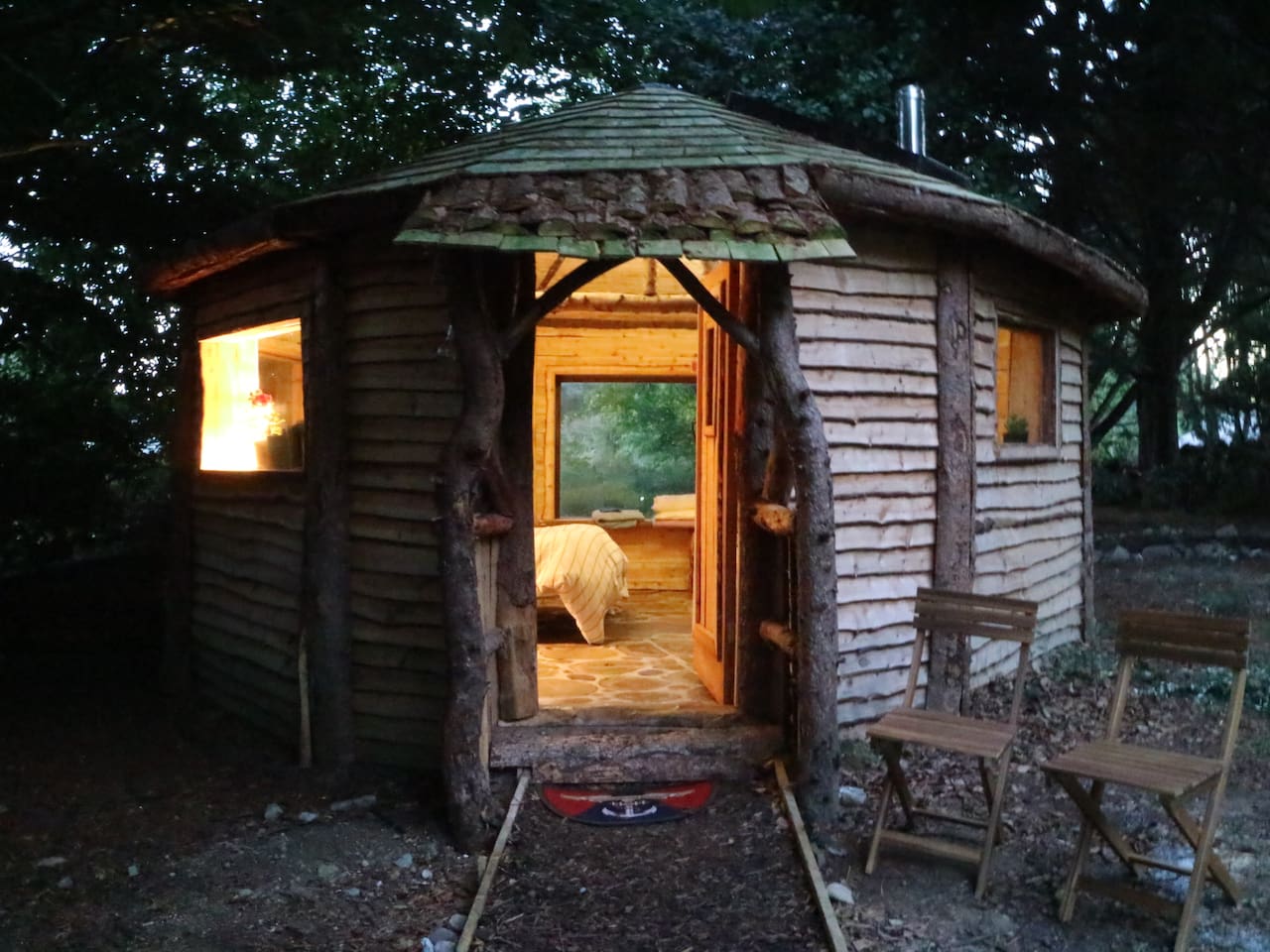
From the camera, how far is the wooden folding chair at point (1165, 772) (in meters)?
4.03

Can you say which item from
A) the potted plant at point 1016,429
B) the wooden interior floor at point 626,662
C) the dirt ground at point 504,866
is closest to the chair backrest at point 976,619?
the dirt ground at point 504,866

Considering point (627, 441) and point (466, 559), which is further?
point (627, 441)

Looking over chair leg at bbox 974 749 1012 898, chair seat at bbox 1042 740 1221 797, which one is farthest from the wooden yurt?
chair seat at bbox 1042 740 1221 797

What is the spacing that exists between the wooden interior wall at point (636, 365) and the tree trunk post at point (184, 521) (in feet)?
13.7

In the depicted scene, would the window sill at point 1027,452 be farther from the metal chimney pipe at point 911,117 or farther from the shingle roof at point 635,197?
the metal chimney pipe at point 911,117

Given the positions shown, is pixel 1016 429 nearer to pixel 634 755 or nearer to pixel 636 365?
pixel 636 365

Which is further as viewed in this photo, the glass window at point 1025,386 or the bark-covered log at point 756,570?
the glass window at point 1025,386

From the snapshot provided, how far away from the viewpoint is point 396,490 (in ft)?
20.5

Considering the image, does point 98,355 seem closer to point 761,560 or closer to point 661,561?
point 661,561

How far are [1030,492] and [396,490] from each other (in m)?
4.80

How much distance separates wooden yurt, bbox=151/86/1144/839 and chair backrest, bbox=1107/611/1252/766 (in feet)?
4.41

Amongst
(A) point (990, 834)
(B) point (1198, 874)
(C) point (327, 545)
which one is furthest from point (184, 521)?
(B) point (1198, 874)

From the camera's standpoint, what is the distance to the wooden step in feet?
18.7

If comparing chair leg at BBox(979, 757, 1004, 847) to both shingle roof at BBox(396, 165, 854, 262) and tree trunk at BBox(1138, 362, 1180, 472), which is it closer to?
shingle roof at BBox(396, 165, 854, 262)
